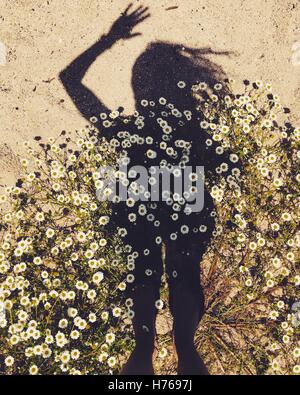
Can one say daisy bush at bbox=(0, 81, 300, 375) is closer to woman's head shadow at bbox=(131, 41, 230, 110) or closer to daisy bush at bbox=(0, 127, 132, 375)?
daisy bush at bbox=(0, 127, 132, 375)

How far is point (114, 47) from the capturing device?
549cm

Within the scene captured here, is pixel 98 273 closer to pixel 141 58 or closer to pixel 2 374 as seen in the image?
pixel 2 374

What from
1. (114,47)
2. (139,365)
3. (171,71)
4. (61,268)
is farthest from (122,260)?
(114,47)

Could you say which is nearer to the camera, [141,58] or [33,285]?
[33,285]

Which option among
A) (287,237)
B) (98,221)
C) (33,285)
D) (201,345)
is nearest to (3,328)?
(33,285)

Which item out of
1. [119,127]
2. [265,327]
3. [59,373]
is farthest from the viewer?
[119,127]

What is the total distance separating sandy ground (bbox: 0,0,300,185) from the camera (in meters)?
5.41

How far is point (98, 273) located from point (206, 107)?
2.47 meters

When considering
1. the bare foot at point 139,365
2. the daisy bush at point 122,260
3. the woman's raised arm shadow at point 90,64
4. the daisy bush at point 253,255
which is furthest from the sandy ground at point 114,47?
the bare foot at point 139,365

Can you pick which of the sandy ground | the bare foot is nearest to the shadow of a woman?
the bare foot

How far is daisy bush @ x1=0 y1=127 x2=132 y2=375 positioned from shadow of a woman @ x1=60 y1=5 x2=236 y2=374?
0.91 feet

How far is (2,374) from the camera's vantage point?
472cm

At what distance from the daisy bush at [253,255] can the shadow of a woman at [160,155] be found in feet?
0.77

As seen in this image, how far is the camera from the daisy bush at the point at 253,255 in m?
4.85
